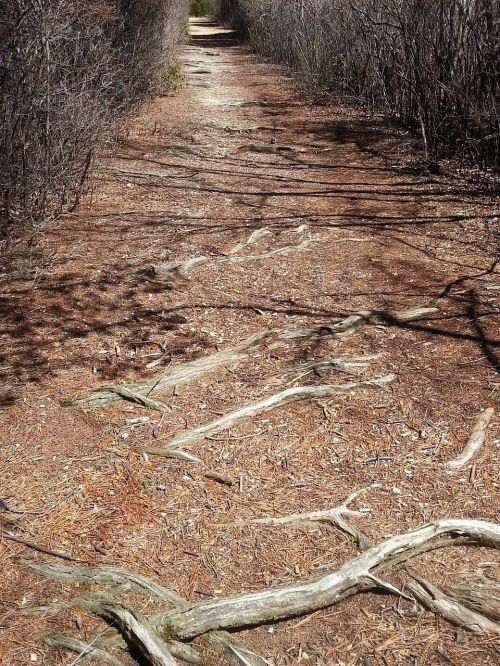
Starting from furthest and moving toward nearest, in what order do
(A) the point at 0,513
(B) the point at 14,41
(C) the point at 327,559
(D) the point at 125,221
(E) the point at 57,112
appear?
→ (D) the point at 125,221
(E) the point at 57,112
(B) the point at 14,41
(A) the point at 0,513
(C) the point at 327,559

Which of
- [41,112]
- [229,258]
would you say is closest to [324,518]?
[229,258]

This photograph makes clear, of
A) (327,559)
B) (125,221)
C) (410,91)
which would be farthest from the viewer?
(410,91)

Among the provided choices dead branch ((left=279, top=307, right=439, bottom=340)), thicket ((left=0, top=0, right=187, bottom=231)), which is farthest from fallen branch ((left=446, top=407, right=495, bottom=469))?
thicket ((left=0, top=0, right=187, bottom=231))

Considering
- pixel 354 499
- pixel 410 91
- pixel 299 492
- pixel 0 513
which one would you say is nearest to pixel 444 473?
pixel 354 499

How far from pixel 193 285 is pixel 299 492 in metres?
2.72

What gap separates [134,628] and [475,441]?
2.04 meters

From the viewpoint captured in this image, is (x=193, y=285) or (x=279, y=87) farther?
(x=279, y=87)

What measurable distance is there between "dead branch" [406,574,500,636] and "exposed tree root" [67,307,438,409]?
205 centimetres

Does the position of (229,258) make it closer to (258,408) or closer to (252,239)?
(252,239)

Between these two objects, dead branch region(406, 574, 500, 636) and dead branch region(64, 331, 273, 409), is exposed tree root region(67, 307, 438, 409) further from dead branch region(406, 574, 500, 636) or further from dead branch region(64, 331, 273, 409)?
dead branch region(406, 574, 500, 636)

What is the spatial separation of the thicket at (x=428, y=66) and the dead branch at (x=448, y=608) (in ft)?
19.3

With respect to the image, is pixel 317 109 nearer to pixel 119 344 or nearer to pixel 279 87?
pixel 279 87

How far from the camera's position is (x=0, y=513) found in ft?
11.2

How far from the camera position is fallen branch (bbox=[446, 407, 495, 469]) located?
3662mm
